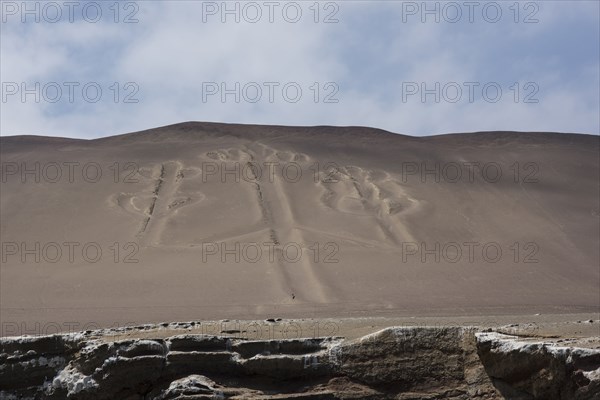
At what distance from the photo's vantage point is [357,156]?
130 feet

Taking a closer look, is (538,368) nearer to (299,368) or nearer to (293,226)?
(299,368)

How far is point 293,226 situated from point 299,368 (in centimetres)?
2375

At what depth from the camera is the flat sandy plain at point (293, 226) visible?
23875 mm

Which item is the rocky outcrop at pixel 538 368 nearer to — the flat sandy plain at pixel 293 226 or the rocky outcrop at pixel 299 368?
the rocky outcrop at pixel 299 368

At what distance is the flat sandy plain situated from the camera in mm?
23875

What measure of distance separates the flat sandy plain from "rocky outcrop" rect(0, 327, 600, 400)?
12197 mm

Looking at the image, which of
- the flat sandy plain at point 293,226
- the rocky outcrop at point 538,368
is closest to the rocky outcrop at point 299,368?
the rocky outcrop at point 538,368

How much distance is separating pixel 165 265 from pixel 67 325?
25.5 ft

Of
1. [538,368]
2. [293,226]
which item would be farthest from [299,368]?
[293,226]

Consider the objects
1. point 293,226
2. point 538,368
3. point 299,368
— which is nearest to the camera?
point 538,368

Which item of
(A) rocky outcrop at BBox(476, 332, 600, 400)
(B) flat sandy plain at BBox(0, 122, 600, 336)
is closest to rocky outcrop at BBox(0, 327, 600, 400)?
(A) rocky outcrop at BBox(476, 332, 600, 400)

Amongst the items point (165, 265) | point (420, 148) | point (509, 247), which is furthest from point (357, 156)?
point (165, 265)

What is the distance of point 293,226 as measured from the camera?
31.0 meters

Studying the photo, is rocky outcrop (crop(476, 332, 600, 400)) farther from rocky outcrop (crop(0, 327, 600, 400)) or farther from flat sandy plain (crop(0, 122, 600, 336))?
flat sandy plain (crop(0, 122, 600, 336))
